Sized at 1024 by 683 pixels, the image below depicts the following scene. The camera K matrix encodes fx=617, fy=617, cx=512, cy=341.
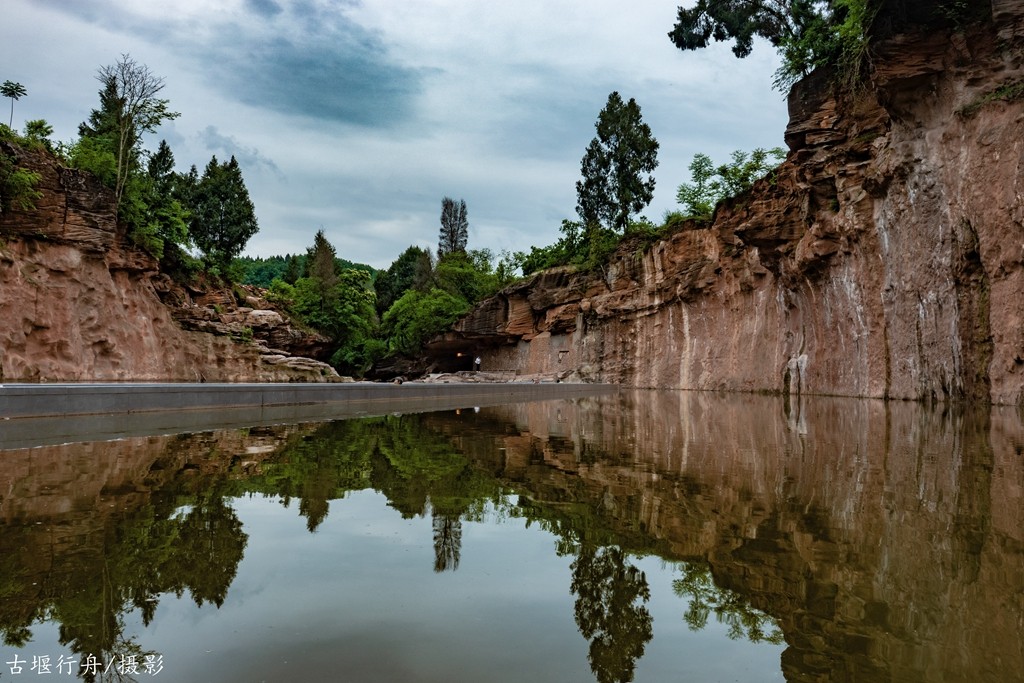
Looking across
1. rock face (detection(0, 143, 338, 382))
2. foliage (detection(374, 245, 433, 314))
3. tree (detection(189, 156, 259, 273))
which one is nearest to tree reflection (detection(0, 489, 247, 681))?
rock face (detection(0, 143, 338, 382))

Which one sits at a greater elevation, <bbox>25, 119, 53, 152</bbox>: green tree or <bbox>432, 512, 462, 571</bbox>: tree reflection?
<bbox>25, 119, 53, 152</bbox>: green tree

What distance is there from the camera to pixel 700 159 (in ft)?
131

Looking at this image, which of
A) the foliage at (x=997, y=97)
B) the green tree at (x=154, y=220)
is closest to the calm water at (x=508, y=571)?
the foliage at (x=997, y=97)

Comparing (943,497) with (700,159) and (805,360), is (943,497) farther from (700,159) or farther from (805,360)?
(700,159)

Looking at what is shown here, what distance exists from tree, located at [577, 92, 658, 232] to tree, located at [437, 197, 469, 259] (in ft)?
95.1

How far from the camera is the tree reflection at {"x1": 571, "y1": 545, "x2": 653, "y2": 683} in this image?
2.00 meters

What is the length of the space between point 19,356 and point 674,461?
62.4 feet

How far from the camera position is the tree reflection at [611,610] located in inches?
78.8

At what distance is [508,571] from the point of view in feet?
9.60

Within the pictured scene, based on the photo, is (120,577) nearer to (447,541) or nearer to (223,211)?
(447,541)

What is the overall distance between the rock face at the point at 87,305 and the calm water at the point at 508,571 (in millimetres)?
15598

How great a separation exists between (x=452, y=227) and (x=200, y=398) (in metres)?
71.4

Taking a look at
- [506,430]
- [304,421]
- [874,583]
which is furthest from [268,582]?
[304,421]

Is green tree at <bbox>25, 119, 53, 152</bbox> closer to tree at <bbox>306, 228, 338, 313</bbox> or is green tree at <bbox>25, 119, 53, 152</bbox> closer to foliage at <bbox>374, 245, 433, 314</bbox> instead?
tree at <bbox>306, 228, 338, 313</bbox>
